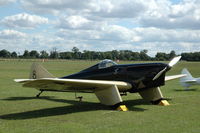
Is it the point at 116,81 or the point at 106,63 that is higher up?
the point at 106,63

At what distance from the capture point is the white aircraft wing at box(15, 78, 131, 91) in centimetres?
848

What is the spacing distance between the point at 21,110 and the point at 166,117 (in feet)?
16.6

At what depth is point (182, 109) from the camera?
9789mm

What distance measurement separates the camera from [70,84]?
30.9 feet

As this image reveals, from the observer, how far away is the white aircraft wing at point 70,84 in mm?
8477

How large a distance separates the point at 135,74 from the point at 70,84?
100 inches

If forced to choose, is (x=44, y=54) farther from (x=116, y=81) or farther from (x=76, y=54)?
(x=116, y=81)

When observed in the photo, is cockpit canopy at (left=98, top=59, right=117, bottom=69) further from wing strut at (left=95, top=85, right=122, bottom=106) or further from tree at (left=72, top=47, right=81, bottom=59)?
tree at (left=72, top=47, right=81, bottom=59)

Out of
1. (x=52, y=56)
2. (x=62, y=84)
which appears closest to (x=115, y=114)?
(x=62, y=84)

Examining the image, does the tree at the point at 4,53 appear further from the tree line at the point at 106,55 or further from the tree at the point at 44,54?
the tree at the point at 44,54

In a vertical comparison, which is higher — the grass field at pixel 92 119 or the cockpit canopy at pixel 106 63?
the cockpit canopy at pixel 106 63

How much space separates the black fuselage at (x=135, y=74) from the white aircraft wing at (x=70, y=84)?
1.04 feet

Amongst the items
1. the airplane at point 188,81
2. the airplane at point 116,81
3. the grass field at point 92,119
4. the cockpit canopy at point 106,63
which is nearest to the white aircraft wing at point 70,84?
the airplane at point 116,81

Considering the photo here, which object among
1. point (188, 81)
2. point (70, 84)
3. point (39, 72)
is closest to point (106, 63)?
point (70, 84)
